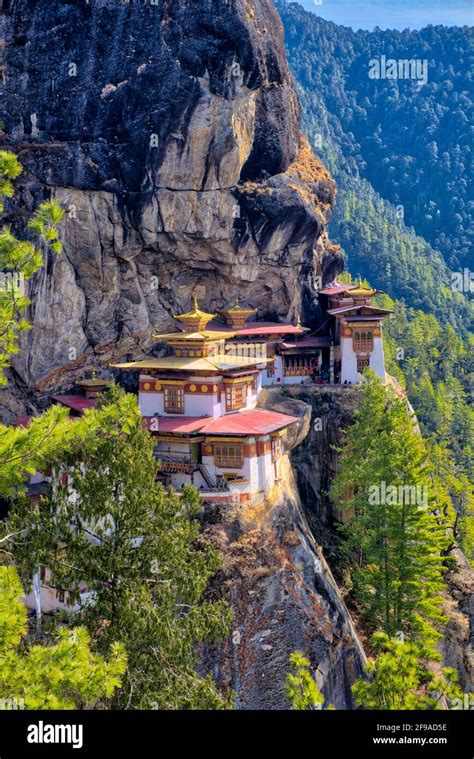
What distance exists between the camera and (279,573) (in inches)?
1104

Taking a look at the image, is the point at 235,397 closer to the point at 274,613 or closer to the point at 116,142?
the point at 274,613

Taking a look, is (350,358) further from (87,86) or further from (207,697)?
(207,697)

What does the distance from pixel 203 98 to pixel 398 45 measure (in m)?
163

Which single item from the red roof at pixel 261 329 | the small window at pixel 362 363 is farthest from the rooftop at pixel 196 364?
the small window at pixel 362 363

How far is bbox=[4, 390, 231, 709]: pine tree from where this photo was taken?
57.7 ft

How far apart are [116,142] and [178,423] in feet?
43.4

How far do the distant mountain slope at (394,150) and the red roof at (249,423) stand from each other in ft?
252

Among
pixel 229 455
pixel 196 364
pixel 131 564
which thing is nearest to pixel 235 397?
pixel 196 364

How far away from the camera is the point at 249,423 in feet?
101

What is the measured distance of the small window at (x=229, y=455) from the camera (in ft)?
98.1

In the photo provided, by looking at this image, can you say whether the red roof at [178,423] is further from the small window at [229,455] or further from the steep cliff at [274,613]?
the steep cliff at [274,613]

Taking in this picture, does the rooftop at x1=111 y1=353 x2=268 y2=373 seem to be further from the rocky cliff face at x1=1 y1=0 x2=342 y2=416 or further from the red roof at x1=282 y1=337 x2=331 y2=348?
the red roof at x1=282 y1=337 x2=331 y2=348

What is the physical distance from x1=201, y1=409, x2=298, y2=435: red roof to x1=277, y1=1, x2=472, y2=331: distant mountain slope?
7669 centimetres
